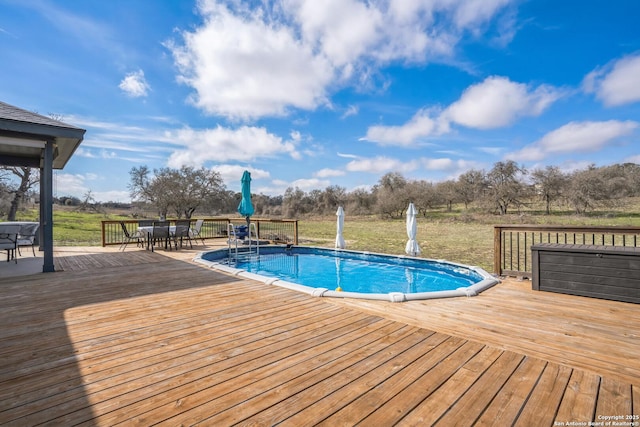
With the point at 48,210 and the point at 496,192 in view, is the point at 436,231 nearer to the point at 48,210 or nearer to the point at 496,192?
the point at 496,192

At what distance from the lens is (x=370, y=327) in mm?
2898

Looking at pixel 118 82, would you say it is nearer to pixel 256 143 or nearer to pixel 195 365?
pixel 256 143

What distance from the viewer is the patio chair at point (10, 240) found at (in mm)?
5895

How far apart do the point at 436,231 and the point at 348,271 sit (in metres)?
9.24

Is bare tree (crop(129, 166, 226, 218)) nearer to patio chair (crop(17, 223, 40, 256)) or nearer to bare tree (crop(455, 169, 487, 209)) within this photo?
patio chair (crop(17, 223, 40, 256))

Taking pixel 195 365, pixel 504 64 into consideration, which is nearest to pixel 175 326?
pixel 195 365

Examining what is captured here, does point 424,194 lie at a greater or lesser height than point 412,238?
greater

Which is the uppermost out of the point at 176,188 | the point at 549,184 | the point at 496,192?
the point at 176,188

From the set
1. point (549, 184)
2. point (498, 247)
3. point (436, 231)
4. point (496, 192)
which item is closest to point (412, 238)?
point (498, 247)

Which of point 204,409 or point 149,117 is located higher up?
point 149,117

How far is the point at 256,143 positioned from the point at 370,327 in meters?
14.9

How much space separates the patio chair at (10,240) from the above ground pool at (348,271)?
138 inches

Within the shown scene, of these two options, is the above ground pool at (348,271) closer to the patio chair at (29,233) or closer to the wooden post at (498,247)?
the wooden post at (498,247)

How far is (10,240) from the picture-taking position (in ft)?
19.5
